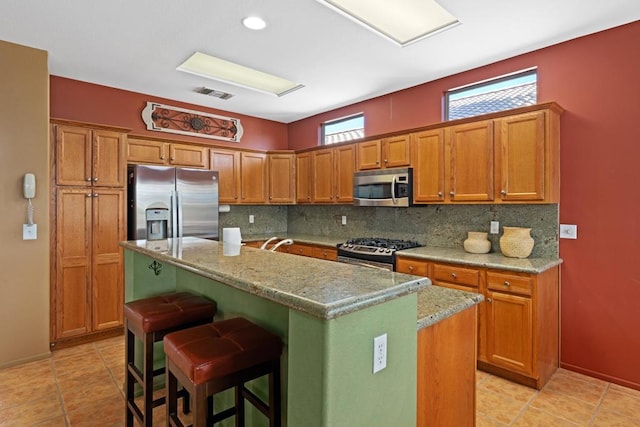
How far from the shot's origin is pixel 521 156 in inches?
118

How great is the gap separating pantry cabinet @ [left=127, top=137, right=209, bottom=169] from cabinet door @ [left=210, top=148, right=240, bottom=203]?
5.7 inches

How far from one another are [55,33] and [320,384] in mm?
3487

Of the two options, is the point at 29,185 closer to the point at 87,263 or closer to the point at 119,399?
the point at 87,263

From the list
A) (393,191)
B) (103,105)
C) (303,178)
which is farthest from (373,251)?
(103,105)

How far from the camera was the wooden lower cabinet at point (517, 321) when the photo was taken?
2674mm

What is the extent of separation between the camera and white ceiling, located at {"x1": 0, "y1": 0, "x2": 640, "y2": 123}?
8.34 ft

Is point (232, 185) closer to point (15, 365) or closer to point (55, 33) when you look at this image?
point (55, 33)

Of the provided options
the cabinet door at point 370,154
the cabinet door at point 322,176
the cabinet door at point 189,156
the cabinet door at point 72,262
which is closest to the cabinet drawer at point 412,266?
the cabinet door at point 370,154

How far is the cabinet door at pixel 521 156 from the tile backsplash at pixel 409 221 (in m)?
0.31

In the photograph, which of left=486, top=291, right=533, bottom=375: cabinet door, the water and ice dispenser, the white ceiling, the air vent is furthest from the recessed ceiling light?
left=486, top=291, right=533, bottom=375: cabinet door

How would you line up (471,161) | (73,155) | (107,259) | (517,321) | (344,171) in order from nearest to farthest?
(517,321) < (471,161) < (73,155) < (107,259) < (344,171)

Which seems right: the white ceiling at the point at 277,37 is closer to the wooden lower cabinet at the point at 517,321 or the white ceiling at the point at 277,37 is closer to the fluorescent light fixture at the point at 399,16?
the fluorescent light fixture at the point at 399,16

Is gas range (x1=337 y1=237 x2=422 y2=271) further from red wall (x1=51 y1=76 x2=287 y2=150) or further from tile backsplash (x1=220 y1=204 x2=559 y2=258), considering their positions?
red wall (x1=51 y1=76 x2=287 y2=150)

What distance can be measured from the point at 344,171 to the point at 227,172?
63.6 inches
